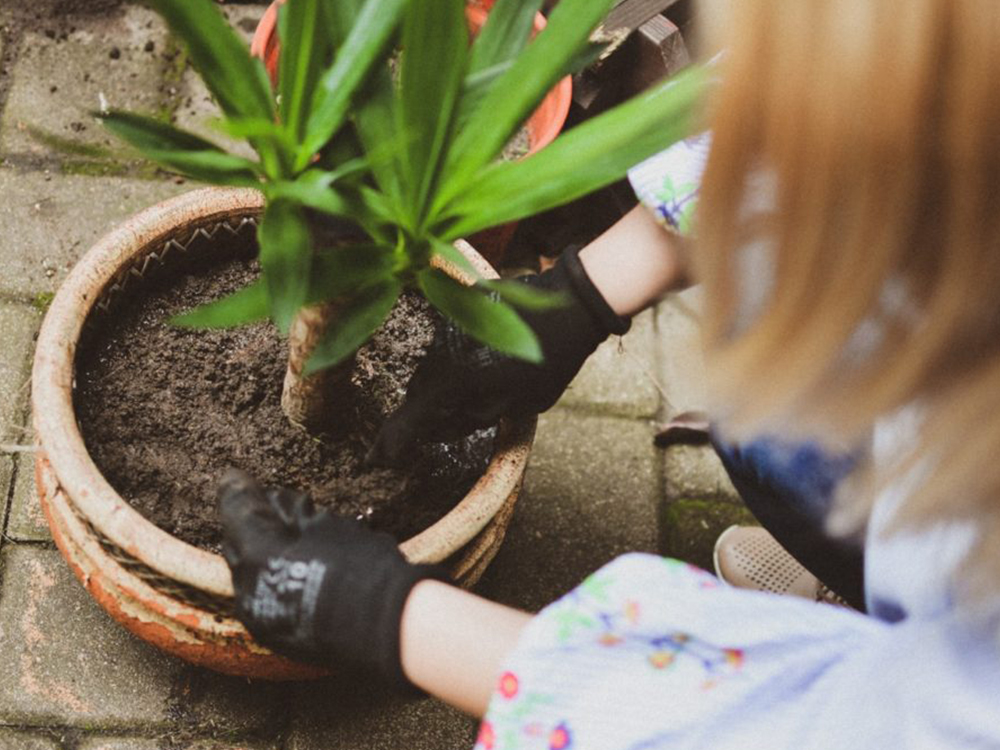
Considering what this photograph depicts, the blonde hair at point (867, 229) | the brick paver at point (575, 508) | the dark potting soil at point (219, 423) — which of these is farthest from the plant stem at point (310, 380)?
the brick paver at point (575, 508)

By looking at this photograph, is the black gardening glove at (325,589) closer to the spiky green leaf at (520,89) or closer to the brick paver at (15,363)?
the spiky green leaf at (520,89)

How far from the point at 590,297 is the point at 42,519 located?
0.82 metres

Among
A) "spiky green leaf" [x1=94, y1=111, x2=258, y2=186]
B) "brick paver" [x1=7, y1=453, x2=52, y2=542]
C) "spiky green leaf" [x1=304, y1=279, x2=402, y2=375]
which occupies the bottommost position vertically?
"brick paver" [x1=7, y1=453, x2=52, y2=542]

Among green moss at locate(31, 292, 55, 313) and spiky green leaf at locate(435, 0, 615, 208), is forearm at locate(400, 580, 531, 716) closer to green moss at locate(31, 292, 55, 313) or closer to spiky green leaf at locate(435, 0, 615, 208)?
spiky green leaf at locate(435, 0, 615, 208)

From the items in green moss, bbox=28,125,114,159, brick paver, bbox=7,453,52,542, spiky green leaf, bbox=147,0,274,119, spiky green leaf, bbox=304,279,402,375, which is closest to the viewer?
spiky green leaf, bbox=147,0,274,119

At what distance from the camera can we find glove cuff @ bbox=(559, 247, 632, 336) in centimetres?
108

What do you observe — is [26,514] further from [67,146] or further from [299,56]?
[299,56]

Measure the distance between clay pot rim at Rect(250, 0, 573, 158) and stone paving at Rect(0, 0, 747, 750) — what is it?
335 mm

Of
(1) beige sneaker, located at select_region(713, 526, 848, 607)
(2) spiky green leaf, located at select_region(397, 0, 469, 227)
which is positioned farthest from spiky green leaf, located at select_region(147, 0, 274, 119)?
(1) beige sneaker, located at select_region(713, 526, 848, 607)

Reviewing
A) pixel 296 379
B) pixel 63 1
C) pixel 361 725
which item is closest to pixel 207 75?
pixel 296 379

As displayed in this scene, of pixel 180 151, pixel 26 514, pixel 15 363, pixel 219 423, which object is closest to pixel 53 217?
pixel 15 363

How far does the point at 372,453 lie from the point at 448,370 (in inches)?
4.9

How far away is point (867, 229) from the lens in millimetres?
609

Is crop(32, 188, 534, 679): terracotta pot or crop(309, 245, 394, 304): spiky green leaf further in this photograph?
crop(32, 188, 534, 679): terracotta pot
